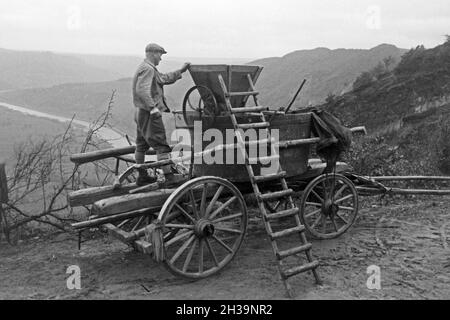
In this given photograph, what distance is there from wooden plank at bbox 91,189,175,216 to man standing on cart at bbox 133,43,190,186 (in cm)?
69

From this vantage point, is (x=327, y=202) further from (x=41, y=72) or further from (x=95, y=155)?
(x=41, y=72)

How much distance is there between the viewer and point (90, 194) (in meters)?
5.62

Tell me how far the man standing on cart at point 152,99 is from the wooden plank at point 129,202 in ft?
2.26

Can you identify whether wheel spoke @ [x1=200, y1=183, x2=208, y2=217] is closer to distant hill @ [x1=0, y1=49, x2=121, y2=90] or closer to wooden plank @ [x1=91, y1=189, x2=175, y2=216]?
wooden plank @ [x1=91, y1=189, x2=175, y2=216]

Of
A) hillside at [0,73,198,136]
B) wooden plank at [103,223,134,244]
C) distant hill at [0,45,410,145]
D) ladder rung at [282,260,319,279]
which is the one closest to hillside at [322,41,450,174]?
ladder rung at [282,260,319,279]

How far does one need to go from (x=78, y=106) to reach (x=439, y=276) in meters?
44.6

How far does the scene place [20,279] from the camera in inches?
210

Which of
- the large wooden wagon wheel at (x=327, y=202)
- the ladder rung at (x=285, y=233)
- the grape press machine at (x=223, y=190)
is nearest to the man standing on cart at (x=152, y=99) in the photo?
the grape press machine at (x=223, y=190)

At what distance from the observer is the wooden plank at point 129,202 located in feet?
16.3

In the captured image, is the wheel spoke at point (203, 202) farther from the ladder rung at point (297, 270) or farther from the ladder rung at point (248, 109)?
the ladder rung at point (297, 270)

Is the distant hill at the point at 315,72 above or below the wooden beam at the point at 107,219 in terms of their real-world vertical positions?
above

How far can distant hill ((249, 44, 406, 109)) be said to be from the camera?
30438 millimetres

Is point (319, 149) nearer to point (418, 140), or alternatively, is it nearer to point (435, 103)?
point (418, 140)
